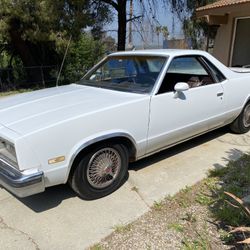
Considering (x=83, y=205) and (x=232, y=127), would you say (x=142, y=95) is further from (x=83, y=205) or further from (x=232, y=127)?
(x=232, y=127)

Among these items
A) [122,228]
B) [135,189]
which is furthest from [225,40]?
[122,228]

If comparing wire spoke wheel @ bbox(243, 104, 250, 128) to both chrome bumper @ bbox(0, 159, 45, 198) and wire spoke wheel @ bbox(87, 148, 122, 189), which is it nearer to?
wire spoke wheel @ bbox(87, 148, 122, 189)

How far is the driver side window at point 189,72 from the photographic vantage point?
175 inches

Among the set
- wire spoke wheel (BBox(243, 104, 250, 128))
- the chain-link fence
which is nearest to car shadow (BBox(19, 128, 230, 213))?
wire spoke wheel (BBox(243, 104, 250, 128))

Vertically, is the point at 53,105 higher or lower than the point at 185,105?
higher

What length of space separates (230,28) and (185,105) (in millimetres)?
9008

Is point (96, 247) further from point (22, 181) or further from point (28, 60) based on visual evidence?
point (28, 60)

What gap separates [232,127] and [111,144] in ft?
9.81

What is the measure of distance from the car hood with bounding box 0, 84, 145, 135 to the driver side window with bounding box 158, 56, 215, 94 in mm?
990

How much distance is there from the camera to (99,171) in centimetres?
347

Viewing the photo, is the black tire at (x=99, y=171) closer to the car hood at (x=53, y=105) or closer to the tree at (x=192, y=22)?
the car hood at (x=53, y=105)

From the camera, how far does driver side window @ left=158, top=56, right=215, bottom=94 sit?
4.44 m

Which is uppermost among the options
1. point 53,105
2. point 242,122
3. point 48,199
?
point 53,105

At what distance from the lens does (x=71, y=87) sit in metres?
4.46
